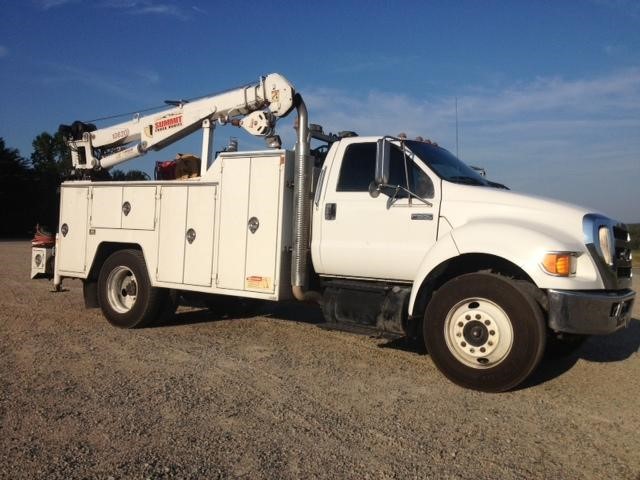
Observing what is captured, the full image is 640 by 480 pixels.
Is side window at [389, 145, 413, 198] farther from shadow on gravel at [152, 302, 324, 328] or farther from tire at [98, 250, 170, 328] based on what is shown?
tire at [98, 250, 170, 328]

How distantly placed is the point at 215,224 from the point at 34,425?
12.2 ft

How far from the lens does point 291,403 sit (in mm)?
4949

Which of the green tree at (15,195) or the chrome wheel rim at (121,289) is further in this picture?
the green tree at (15,195)

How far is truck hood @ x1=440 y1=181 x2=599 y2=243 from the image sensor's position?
5473 mm

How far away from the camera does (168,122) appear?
30.1 feet

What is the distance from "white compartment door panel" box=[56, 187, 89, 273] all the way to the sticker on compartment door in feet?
10.1

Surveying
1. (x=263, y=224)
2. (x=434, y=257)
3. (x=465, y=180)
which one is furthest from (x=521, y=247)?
(x=263, y=224)

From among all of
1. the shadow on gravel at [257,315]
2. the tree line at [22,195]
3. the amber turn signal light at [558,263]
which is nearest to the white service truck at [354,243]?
the amber turn signal light at [558,263]

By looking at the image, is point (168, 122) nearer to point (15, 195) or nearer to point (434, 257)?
point (434, 257)

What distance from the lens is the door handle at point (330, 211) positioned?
6.77 metres

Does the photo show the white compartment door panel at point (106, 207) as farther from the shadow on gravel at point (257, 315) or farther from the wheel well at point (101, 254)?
the shadow on gravel at point (257, 315)

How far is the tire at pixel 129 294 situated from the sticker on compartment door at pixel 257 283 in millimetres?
1687

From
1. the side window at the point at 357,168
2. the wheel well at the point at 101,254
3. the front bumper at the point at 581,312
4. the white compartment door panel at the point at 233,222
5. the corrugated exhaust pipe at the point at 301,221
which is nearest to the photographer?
the front bumper at the point at 581,312

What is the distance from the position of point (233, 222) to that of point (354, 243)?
1697 mm
